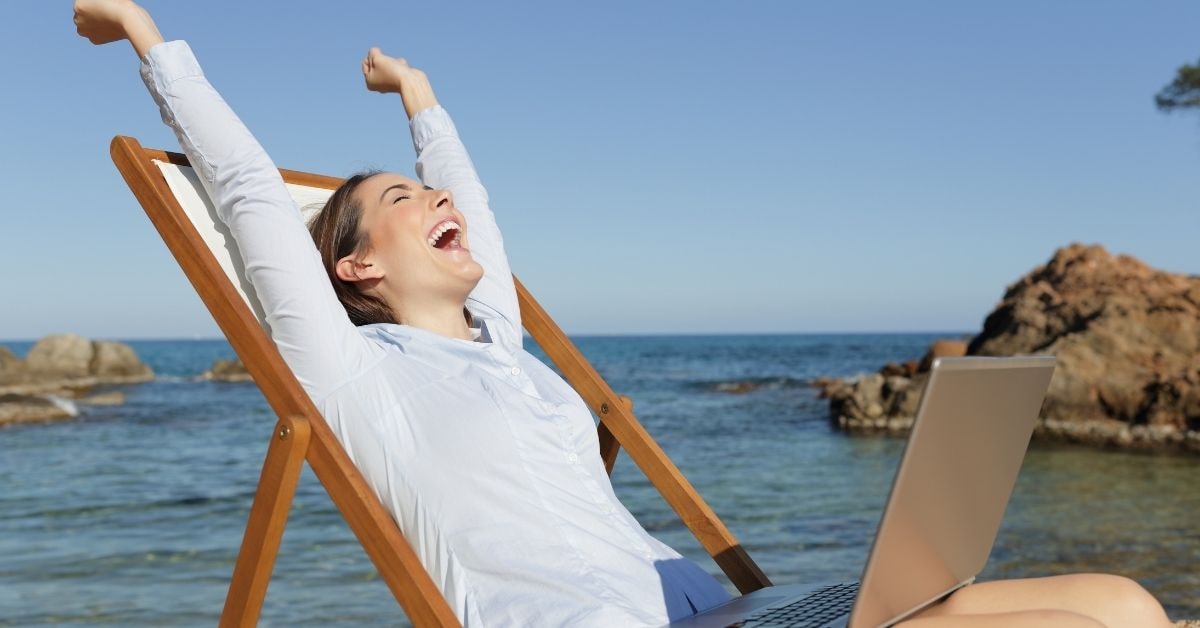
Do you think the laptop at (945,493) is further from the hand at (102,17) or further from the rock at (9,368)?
the rock at (9,368)

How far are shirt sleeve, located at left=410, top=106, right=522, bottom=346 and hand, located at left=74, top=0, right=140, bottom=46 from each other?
2.75 ft

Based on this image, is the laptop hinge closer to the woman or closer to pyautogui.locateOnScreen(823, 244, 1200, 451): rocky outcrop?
the woman

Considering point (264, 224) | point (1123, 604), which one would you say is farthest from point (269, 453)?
point (1123, 604)

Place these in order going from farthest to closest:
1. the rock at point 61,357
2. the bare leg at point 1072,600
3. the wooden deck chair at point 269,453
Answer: the rock at point 61,357
the wooden deck chair at point 269,453
the bare leg at point 1072,600

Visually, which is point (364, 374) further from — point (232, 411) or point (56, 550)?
point (232, 411)

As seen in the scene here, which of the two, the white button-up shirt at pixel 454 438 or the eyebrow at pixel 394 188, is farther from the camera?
the eyebrow at pixel 394 188

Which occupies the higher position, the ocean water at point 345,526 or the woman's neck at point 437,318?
the woman's neck at point 437,318

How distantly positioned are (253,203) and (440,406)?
21.8 inches

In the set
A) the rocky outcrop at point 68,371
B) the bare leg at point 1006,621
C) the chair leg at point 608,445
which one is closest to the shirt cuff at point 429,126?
the chair leg at point 608,445

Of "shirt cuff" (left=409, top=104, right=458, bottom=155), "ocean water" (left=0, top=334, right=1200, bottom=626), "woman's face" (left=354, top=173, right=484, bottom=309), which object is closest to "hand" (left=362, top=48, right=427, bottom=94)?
"shirt cuff" (left=409, top=104, right=458, bottom=155)

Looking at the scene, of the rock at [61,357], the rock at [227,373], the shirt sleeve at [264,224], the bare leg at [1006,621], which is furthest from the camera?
the rock at [227,373]

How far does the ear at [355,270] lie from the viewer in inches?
90.9

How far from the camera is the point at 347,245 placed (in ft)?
7.77

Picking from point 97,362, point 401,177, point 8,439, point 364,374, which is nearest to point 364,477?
point 364,374
